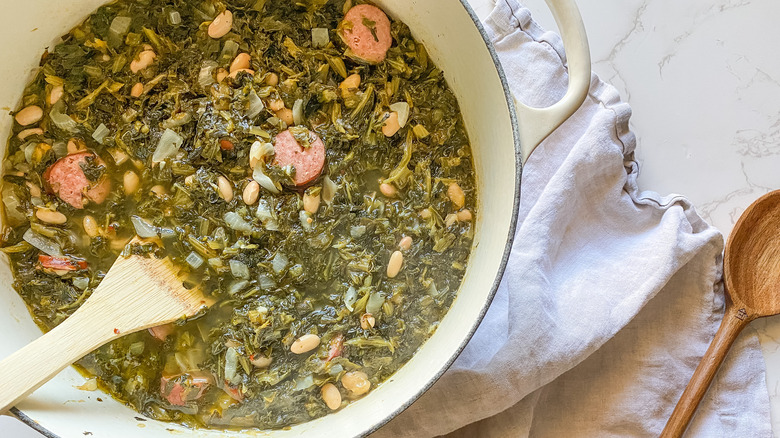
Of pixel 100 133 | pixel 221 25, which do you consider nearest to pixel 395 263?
pixel 221 25

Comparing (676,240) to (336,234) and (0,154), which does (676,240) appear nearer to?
(336,234)

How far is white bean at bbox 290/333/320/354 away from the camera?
2539 millimetres

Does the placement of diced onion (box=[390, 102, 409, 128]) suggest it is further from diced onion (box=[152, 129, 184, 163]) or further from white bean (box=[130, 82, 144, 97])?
white bean (box=[130, 82, 144, 97])

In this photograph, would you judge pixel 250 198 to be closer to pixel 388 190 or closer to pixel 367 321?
pixel 388 190

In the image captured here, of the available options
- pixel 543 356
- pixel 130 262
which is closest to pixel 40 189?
pixel 130 262

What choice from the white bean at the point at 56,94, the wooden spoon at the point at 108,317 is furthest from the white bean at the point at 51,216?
the white bean at the point at 56,94

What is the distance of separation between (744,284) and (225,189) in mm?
2310

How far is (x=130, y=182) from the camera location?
265 centimetres

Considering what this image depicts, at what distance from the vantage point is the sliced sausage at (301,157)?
2.61 metres

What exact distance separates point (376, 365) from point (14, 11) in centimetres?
205

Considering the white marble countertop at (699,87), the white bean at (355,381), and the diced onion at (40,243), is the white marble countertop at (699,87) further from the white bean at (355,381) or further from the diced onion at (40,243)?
the diced onion at (40,243)

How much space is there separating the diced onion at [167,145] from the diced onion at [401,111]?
87 centimetres

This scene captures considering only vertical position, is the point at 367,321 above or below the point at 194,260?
below

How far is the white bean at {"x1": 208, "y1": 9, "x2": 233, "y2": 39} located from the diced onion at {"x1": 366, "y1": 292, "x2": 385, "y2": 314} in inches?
49.0
